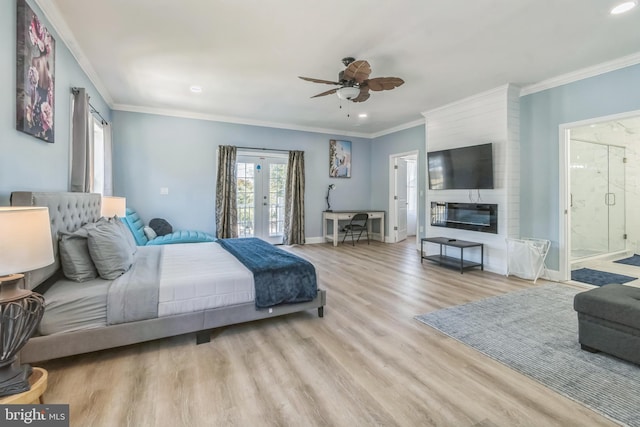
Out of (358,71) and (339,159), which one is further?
(339,159)

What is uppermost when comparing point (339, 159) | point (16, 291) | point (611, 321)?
point (339, 159)

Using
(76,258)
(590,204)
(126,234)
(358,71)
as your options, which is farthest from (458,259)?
(76,258)

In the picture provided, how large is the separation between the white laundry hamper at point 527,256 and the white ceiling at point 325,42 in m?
2.29

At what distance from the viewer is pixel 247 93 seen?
185 inches

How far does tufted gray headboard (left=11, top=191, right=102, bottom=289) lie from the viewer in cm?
193

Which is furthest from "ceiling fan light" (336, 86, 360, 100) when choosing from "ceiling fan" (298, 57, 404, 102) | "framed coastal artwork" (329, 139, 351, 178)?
"framed coastal artwork" (329, 139, 351, 178)

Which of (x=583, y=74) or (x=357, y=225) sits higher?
(x=583, y=74)

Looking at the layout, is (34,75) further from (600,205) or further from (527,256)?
(600,205)

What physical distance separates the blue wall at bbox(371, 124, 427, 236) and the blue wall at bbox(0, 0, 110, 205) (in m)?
5.85

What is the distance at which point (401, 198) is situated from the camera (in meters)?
7.80

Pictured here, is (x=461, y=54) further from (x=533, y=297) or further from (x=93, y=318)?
(x=93, y=318)

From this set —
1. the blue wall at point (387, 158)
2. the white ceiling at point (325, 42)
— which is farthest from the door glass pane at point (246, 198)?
the blue wall at point (387, 158)

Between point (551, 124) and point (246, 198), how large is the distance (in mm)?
5515

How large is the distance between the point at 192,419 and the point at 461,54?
4.15 metres
